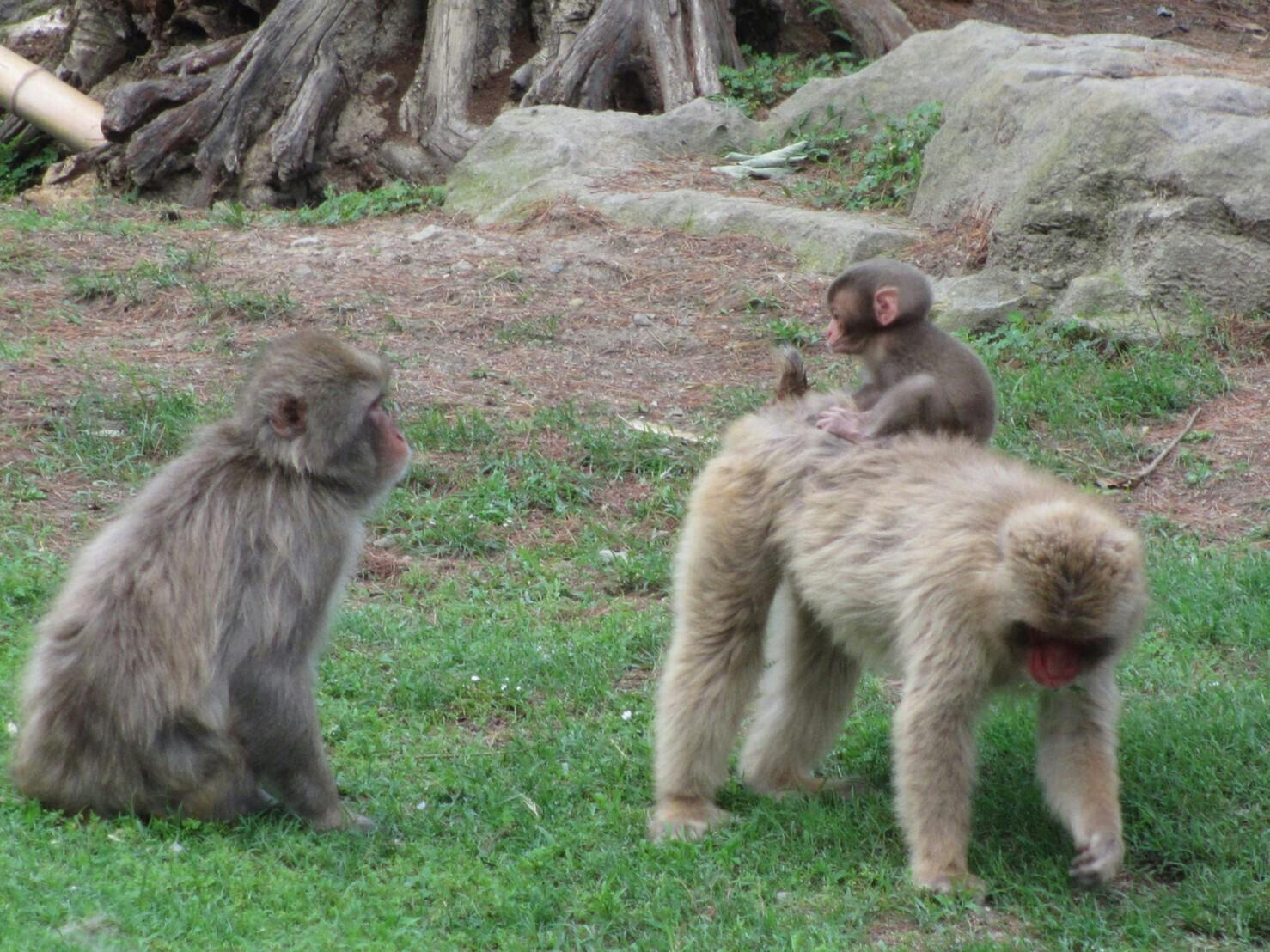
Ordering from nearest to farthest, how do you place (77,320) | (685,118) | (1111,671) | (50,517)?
1. (1111,671)
2. (50,517)
3. (77,320)
4. (685,118)

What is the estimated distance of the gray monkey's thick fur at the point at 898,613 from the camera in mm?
4398

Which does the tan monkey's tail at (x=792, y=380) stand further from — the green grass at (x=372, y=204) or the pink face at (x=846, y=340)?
the green grass at (x=372, y=204)

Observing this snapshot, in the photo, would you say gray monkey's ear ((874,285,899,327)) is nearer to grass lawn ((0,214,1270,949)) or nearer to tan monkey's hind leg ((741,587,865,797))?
tan monkey's hind leg ((741,587,865,797))

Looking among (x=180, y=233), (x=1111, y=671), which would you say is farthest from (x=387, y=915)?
(x=180, y=233)

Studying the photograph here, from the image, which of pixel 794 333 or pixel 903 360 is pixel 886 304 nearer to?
pixel 903 360

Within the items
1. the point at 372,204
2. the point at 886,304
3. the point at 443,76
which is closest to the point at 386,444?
the point at 886,304

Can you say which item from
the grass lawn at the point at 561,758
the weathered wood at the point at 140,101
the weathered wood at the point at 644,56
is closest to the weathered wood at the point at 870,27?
the weathered wood at the point at 644,56

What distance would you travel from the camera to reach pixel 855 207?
1239cm

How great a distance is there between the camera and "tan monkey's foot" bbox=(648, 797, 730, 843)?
5.14 m

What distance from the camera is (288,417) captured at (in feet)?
16.3

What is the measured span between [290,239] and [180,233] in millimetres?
838

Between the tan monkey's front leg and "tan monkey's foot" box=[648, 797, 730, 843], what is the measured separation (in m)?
1.15

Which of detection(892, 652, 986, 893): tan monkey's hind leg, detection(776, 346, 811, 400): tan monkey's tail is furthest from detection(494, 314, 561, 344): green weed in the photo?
detection(892, 652, 986, 893): tan monkey's hind leg

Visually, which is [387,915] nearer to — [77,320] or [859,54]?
[77,320]
